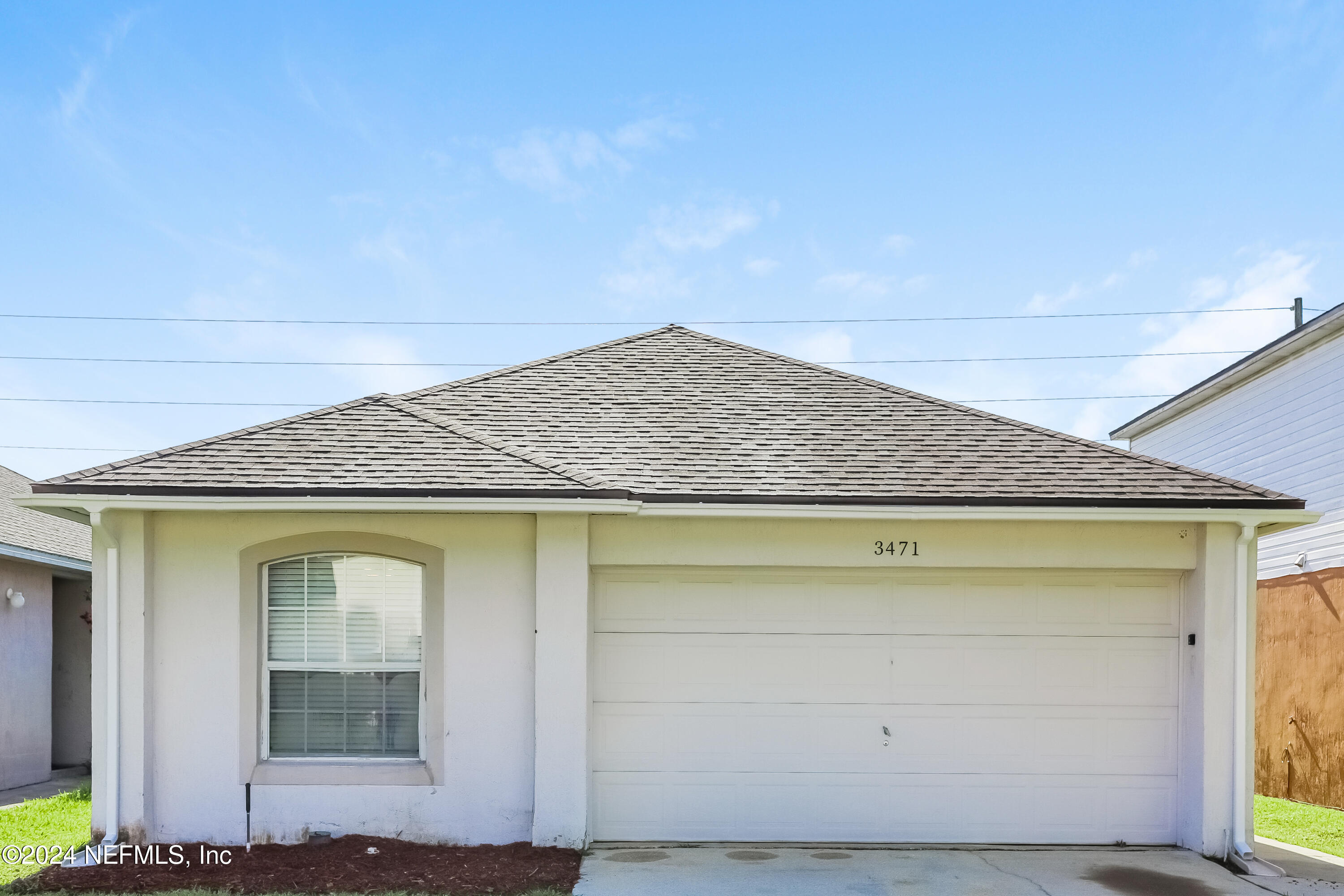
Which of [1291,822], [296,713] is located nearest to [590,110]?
[296,713]

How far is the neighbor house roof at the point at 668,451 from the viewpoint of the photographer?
706cm

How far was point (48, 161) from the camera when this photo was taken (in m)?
16.2

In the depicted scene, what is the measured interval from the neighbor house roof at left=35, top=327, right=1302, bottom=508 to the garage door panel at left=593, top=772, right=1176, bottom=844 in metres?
2.37

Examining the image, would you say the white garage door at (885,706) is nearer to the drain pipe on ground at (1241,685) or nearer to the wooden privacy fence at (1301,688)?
the drain pipe on ground at (1241,685)

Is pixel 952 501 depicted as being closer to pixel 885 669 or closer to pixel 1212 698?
pixel 885 669

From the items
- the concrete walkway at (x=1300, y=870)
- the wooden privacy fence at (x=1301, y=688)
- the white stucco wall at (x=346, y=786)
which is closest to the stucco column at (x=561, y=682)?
the white stucco wall at (x=346, y=786)

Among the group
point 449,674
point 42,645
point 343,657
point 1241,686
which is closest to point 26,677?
point 42,645

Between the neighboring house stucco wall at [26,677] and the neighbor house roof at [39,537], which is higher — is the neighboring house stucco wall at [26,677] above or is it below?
below

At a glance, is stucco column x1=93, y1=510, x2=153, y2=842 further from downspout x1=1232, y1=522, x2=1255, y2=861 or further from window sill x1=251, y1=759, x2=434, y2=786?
downspout x1=1232, y1=522, x2=1255, y2=861

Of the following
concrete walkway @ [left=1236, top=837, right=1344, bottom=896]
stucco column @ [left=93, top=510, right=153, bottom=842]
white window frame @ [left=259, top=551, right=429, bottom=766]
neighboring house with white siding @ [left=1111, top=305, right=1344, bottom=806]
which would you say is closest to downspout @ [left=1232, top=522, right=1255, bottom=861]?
concrete walkway @ [left=1236, top=837, right=1344, bottom=896]

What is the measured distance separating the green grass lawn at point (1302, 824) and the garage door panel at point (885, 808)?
1821mm

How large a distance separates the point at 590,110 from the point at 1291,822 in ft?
40.5

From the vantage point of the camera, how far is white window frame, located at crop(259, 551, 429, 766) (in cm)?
744

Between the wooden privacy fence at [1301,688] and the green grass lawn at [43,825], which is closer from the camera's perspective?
the green grass lawn at [43,825]
